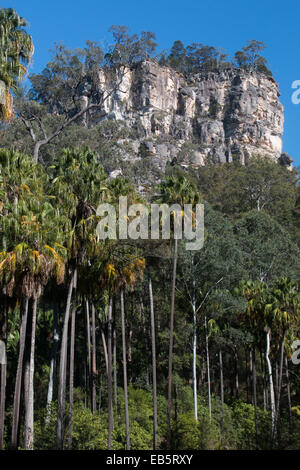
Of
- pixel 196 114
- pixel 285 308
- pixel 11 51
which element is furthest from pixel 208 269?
pixel 196 114

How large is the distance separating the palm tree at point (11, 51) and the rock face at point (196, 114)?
77.0 meters

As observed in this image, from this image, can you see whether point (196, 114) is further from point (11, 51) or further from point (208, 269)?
point (11, 51)

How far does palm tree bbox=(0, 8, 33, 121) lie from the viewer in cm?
1496

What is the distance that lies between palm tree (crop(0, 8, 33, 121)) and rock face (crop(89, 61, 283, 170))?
7702 cm

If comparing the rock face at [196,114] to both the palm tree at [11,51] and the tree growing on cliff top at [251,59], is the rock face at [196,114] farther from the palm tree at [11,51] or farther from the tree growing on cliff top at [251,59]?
the palm tree at [11,51]

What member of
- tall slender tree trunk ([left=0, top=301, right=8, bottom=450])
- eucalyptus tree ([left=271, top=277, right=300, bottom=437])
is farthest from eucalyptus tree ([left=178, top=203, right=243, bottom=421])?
tall slender tree trunk ([left=0, top=301, right=8, bottom=450])

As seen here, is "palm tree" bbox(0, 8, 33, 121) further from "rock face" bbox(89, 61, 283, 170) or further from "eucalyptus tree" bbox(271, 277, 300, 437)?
"rock face" bbox(89, 61, 283, 170)

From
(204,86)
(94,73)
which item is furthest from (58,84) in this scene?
(204,86)

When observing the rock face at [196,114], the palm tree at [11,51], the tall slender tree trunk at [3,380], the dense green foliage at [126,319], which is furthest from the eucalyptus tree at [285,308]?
the rock face at [196,114]

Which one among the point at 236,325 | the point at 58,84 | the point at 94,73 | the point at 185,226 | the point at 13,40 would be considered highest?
the point at 58,84

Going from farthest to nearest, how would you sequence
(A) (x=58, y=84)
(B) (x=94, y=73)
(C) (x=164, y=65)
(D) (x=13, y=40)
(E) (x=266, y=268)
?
(C) (x=164, y=65)
(A) (x=58, y=84)
(B) (x=94, y=73)
(E) (x=266, y=268)
(D) (x=13, y=40)

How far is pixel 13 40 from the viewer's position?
629 inches

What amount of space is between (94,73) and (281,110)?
58323 millimetres
